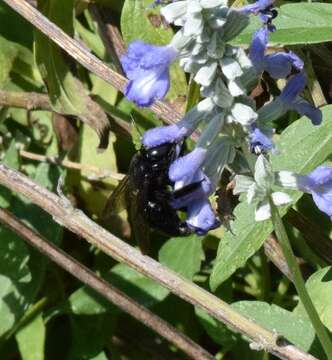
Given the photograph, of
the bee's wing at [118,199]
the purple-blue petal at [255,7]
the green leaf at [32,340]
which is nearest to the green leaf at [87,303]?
the green leaf at [32,340]

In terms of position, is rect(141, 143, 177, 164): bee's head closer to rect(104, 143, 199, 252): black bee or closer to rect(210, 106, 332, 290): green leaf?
rect(104, 143, 199, 252): black bee

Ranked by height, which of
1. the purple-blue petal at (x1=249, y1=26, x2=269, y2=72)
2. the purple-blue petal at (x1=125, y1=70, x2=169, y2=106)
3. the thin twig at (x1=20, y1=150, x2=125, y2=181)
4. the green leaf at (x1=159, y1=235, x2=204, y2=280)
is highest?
the purple-blue petal at (x1=249, y1=26, x2=269, y2=72)

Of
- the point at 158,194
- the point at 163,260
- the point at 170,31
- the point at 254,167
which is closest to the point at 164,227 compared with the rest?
the point at 158,194

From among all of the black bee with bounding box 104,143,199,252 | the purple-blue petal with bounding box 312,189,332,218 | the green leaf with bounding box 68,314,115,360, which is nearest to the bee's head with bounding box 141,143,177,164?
the black bee with bounding box 104,143,199,252

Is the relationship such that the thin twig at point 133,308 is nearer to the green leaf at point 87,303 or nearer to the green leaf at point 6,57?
the green leaf at point 87,303

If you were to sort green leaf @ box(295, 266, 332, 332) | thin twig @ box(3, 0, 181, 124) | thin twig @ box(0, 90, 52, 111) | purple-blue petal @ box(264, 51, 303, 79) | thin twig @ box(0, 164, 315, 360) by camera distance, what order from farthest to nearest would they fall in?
thin twig @ box(0, 90, 52, 111)
thin twig @ box(3, 0, 181, 124)
green leaf @ box(295, 266, 332, 332)
thin twig @ box(0, 164, 315, 360)
purple-blue petal @ box(264, 51, 303, 79)

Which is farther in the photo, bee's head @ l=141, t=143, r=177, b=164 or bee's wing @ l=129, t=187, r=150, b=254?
bee's wing @ l=129, t=187, r=150, b=254

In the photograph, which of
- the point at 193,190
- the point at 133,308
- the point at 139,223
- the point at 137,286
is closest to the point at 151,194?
the point at 139,223
